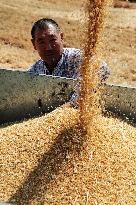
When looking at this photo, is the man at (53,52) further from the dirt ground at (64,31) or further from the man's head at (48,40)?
the dirt ground at (64,31)

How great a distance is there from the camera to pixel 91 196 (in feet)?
8.43

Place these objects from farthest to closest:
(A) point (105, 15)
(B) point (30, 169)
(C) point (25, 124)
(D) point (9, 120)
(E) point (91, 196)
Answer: (D) point (9, 120), (C) point (25, 124), (A) point (105, 15), (B) point (30, 169), (E) point (91, 196)

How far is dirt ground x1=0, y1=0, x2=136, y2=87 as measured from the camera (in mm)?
7164

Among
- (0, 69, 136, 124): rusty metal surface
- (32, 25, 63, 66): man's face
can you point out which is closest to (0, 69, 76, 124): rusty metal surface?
(0, 69, 136, 124): rusty metal surface

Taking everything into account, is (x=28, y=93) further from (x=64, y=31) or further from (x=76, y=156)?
(x=64, y=31)

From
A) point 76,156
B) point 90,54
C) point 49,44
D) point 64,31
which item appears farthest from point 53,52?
point 64,31

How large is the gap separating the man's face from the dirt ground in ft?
6.06

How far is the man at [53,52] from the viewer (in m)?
3.62

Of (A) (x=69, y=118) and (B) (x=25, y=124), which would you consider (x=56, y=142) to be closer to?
(A) (x=69, y=118)

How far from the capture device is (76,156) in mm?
2777

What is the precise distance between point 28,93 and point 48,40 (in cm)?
45

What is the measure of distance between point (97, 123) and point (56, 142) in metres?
0.31

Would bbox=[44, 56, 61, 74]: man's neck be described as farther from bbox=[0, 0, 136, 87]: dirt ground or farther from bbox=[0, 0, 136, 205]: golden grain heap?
bbox=[0, 0, 136, 87]: dirt ground

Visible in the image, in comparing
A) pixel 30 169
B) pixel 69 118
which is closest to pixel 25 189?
pixel 30 169
